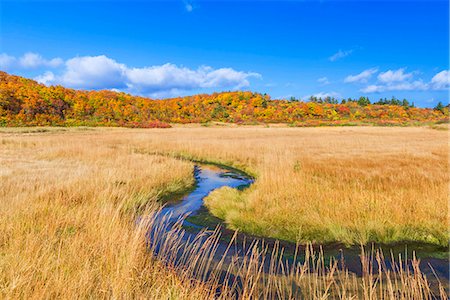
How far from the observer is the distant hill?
64438 mm

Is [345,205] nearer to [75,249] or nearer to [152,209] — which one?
[152,209]

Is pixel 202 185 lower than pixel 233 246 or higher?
higher

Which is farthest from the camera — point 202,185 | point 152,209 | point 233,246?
point 202,185

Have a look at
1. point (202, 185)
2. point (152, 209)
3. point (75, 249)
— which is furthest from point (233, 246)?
point (202, 185)

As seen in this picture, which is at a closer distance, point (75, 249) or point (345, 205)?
point (75, 249)

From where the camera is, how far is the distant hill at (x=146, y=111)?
6444cm

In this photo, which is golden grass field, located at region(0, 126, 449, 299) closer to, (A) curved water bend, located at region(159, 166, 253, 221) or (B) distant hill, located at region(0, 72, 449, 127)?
(A) curved water bend, located at region(159, 166, 253, 221)

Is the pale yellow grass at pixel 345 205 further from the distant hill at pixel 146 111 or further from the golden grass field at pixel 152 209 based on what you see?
the distant hill at pixel 146 111

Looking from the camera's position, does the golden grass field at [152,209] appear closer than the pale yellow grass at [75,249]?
No

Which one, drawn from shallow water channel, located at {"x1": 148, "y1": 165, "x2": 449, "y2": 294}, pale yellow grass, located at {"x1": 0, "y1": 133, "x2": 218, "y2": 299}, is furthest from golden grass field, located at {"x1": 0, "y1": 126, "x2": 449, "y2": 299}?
shallow water channel, located at {"x1": 148, "y1": 165, "x2": 449, "y2": 294}

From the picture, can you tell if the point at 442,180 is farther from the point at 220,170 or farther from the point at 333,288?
the point at 220,170

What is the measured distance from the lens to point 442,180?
1122 centimetres

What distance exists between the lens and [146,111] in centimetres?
9006

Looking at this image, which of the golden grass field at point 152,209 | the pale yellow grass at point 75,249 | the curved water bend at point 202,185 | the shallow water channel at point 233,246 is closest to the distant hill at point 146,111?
the curved water bend at point 202,185
